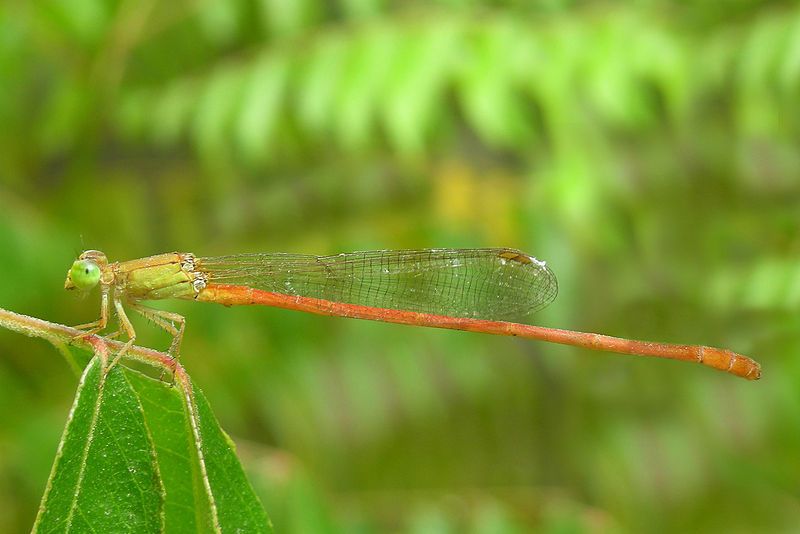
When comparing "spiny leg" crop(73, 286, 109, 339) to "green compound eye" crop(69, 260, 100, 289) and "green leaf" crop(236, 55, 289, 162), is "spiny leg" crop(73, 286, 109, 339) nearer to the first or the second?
"green compound eye" crop(69, 260, 100, 289)

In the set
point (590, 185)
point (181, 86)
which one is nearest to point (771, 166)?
point (590, 185)

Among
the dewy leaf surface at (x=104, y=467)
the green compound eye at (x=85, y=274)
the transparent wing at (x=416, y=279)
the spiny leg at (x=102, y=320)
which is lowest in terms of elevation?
the dewy leaf surface at (x=104, y=467)

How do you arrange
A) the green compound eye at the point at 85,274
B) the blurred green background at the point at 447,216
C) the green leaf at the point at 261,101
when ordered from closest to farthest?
the green compound eye at the point at 85,274 → the blurred green background at the point at 447,216 → the green leaf at the point at 261,101

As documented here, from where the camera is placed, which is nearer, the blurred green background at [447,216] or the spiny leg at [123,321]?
the spiny leg at [123,321]

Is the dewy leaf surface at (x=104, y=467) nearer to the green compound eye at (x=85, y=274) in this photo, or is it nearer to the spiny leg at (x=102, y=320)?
the spiny leg at (x=102, y=320)

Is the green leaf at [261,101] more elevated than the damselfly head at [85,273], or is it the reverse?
the green leaf at [261,101]

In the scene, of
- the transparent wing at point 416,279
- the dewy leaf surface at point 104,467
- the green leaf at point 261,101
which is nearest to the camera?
the dewy leaf surface at point 104,467

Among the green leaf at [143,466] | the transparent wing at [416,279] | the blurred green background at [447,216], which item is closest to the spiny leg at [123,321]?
the green leaf at [143,466]
